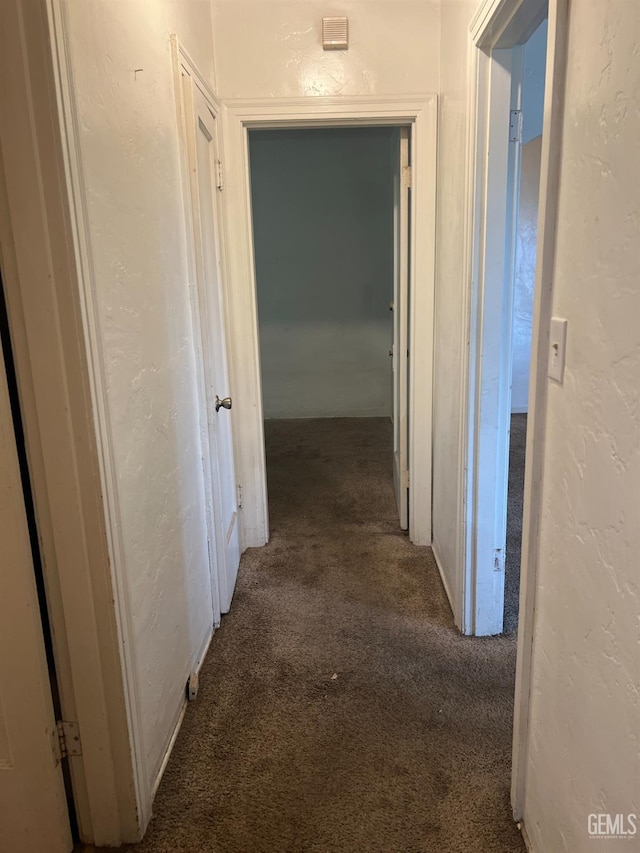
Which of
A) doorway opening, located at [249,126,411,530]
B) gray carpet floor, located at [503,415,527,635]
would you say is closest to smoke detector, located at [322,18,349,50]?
doorway opening, located at [249,126,411,530]

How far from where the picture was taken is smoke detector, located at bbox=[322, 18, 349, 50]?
2525 millimetres

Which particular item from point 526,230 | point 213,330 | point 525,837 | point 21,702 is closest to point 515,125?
point 213,330

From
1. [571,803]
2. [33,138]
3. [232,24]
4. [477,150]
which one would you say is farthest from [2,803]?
[232,24]

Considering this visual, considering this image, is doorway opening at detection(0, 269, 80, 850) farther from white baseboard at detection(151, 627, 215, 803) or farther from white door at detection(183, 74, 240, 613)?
white door at detection(183, 74, 240, 613)

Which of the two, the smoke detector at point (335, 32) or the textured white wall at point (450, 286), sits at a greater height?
the smoke detector at point (335, 32)

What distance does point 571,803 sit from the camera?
Answer: 114 centimetres

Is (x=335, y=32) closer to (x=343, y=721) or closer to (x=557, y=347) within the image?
(x=557, y=347)

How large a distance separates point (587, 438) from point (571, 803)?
70cm

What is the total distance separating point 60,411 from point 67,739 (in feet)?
2.61

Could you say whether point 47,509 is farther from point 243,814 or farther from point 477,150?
point 477,150

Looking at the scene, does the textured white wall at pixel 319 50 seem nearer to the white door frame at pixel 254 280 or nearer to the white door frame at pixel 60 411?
the white door frame at pixel 254 280

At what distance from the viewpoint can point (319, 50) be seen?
2570 millimetres

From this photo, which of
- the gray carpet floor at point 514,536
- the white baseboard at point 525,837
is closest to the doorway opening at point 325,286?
the gray carpet floor at point 514,536

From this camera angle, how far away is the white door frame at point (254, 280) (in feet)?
8.58
